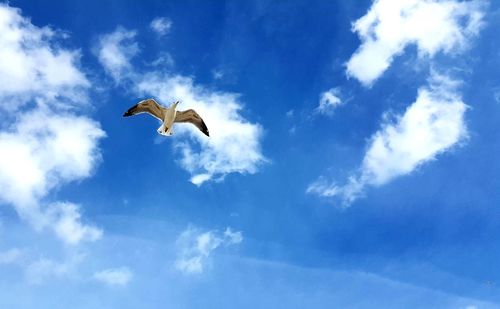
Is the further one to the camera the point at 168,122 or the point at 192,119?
the point at 192,119

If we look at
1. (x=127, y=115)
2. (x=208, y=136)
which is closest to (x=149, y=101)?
(x=127, y=115)

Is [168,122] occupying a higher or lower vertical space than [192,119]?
lower

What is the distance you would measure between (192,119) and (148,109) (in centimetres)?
328

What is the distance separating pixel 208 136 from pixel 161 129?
3.49 meters

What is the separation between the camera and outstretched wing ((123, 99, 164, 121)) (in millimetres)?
31475

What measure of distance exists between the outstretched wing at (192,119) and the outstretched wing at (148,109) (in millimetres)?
1406

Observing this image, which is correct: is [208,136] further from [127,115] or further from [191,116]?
[127,115]

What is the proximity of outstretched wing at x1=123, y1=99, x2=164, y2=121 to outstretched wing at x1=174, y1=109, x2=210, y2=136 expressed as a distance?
1406 mm

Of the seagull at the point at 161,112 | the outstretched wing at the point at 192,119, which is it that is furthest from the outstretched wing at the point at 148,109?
the outstretched wing at the point at 192,119

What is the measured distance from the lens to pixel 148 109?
3203 cm

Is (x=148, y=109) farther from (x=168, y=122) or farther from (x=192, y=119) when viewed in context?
(x=192, y=119)

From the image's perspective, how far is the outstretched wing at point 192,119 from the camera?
1302 inches

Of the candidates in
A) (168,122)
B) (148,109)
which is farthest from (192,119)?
(148,109)

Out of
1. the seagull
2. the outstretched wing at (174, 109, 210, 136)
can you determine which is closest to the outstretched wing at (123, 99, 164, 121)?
the seagull
